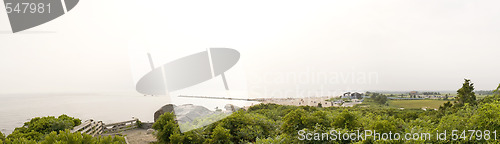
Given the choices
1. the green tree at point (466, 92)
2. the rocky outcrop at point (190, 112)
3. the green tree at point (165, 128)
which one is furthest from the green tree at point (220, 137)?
the green tree at point (466, 92)

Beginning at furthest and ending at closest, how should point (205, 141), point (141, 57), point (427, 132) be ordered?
point (205, 141), point (427, 132), point (141, 57)

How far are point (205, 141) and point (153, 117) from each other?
919cm

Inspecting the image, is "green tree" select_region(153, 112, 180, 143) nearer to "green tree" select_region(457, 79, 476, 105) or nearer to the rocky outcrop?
the rocky outcrop

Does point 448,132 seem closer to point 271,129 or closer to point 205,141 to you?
point 271,129

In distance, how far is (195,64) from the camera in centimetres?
476

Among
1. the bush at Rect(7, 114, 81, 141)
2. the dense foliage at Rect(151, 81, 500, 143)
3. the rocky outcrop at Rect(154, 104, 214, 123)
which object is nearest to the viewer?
the dense foliage at Rect(151, 81, 500, 143)

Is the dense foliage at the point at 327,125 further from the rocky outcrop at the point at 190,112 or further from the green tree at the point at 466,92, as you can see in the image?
the green tree at the point at 466,92

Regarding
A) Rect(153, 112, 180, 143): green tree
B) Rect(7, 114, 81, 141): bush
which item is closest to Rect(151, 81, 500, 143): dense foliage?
Rect(153, 112, 180, 143): green tree

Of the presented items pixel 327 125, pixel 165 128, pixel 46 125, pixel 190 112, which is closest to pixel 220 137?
pixel 165 128

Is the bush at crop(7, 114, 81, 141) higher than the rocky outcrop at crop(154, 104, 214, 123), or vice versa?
the rocky outcrop at crop(154, 104, 214, 123)

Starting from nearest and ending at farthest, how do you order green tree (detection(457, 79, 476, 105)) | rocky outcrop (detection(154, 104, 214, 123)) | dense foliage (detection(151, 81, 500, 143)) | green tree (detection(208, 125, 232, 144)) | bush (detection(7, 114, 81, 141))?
dense foliage (detection(151, 81, 500, 143)) < green tree (detection(208, 125, 232, 144)) < bush (detection(7, 114, 81, 141)) < rocky outcrop (detection(154, 104, 214, 123)) < green tree (detection(457, 79, 476, 105))

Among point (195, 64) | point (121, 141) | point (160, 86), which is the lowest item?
point (121, 141)

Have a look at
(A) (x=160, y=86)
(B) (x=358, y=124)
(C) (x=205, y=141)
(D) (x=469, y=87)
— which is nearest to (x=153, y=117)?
(C) (x=205, y=141)

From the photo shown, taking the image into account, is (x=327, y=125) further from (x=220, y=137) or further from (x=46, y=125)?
(x=46, y=125)
